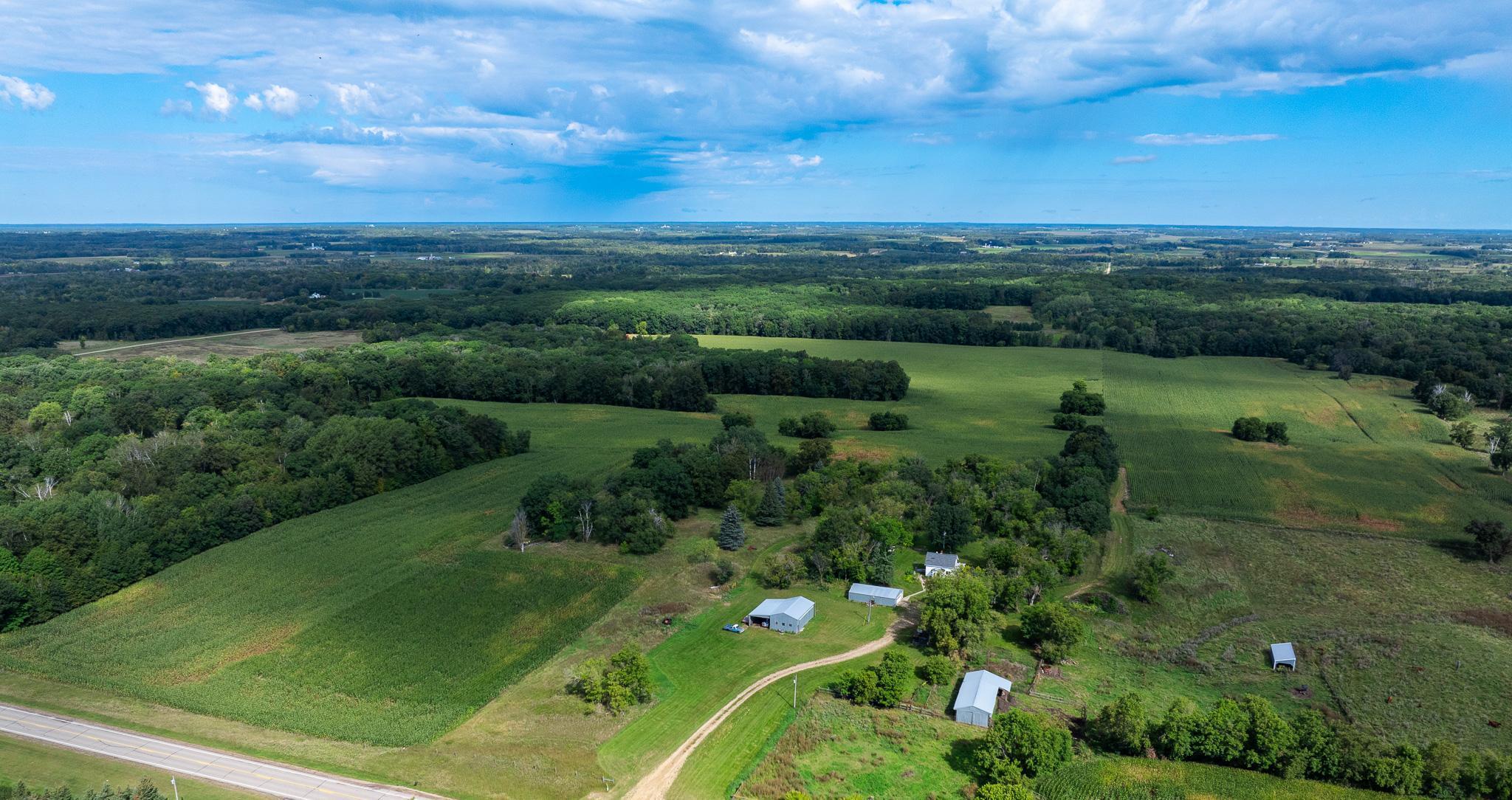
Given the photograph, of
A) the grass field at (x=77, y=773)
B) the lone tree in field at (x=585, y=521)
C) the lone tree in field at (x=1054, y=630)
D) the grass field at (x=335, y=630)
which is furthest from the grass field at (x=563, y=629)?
the grass field at (x=77, y=773)

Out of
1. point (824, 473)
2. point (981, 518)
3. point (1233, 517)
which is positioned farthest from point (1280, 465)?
point (824, 473)

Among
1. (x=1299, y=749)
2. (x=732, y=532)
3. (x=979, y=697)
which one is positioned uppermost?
(x=732, y=532)

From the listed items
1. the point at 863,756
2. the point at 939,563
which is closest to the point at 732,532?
the point at 939,563

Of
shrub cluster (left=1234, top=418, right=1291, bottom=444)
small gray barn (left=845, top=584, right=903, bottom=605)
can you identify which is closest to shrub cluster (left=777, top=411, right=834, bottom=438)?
small gray barn (left=845, top=584, right=903, bottom=605)

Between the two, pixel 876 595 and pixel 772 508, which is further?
pixel 772 508

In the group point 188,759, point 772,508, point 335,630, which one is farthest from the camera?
point 772,508

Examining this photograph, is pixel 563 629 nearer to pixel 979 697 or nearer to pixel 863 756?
pixel 863 756
